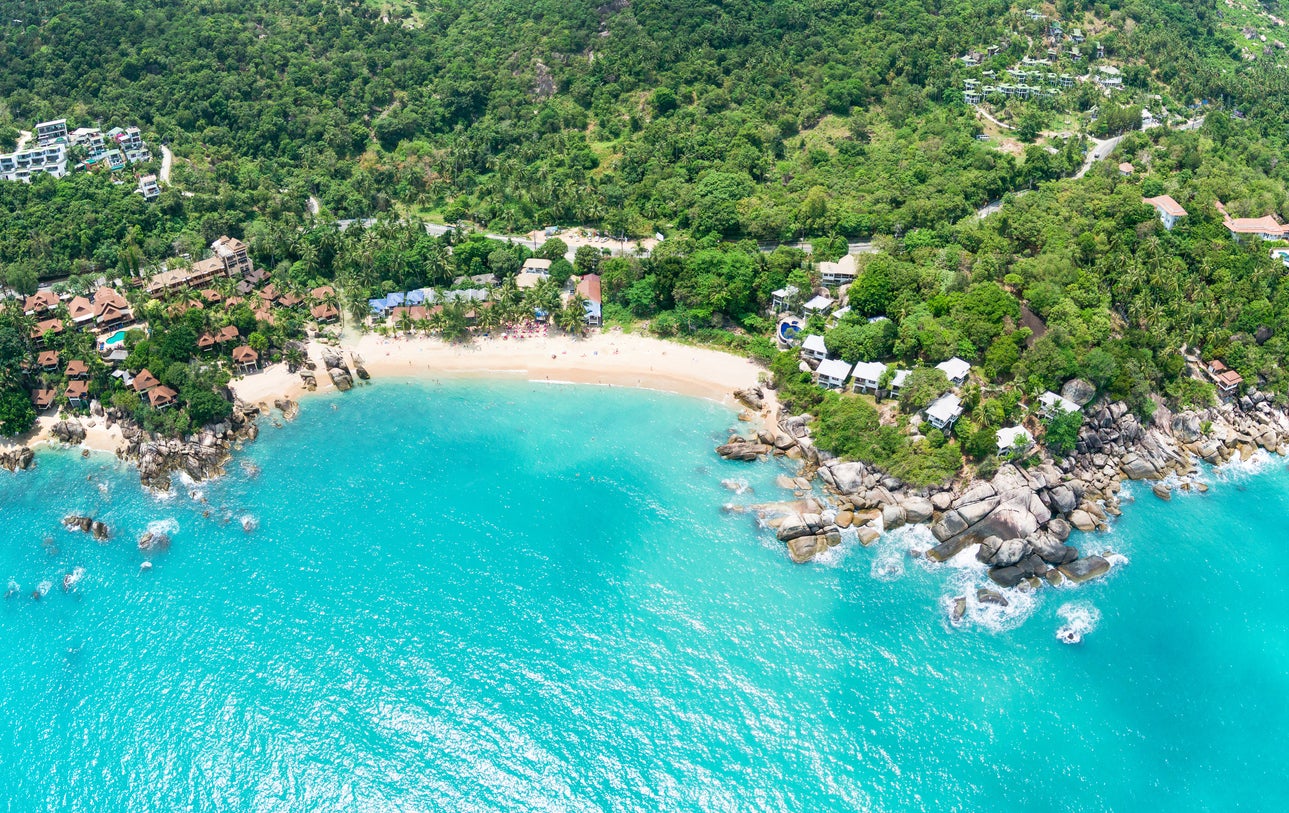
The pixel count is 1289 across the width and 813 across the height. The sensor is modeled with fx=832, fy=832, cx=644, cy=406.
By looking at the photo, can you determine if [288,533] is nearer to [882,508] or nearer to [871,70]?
[882,508]

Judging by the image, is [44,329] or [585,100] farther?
[585,100]

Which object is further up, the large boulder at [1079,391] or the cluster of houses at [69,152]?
the cluster of houses at [69,152]

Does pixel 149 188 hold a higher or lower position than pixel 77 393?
higher

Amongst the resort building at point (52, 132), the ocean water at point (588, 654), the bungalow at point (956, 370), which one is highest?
the resort building at point (52, 132)

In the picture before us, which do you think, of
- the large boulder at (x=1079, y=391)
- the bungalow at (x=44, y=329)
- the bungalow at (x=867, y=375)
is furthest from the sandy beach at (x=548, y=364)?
the large boulder at (x=1079, y=391)

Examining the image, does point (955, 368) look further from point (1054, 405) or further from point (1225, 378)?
point (1225, 378)

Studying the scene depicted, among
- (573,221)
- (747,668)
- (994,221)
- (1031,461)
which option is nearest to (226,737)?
(747,668)

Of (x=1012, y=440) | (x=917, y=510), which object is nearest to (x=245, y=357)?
(x=917, y=510)

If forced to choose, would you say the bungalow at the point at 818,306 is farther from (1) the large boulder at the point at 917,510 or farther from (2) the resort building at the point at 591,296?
(1) the large boulder at the point at 917,510
